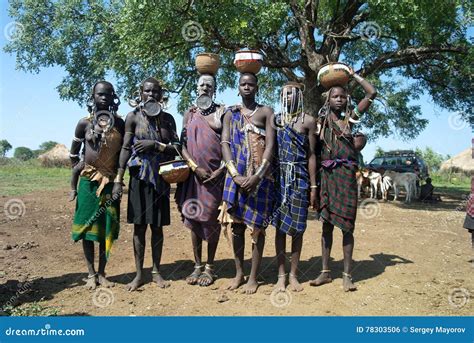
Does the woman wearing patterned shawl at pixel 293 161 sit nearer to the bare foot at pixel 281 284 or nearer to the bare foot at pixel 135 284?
the bare foot at pixel 281 284

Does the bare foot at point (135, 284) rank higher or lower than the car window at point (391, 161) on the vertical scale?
lower

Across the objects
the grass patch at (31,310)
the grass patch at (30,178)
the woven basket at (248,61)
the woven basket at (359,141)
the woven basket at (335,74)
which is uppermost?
the woven basket at (248,61)

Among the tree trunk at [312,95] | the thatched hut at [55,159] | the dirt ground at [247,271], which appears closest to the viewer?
the dirt ground at [247,271]

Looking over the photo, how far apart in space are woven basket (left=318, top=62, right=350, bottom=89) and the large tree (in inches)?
176

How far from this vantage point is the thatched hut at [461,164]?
2814 cm

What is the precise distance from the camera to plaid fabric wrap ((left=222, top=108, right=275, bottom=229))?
157 inches

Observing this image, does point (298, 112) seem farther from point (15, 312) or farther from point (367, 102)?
point (15, 312)

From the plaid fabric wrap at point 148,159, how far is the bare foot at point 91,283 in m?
1.15

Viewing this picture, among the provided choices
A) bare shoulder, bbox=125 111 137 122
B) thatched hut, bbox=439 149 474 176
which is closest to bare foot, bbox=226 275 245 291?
bare shoulder, bbox=125 111 137 122

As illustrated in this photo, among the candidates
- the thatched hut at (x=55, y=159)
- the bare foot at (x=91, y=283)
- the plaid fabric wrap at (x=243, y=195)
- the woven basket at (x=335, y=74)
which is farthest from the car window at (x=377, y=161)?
the thatched hut at (x=55, y=159)

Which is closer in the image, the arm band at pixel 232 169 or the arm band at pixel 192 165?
the arm band at pixel 232 169

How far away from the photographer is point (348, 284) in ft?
13.3

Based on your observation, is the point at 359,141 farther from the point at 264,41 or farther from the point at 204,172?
the point at 264,41

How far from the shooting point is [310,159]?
4098 millimetres
